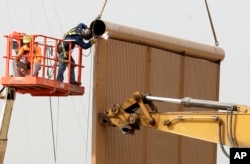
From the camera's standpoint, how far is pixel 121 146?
1761 cm

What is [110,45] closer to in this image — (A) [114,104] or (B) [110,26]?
(B) [110,26]

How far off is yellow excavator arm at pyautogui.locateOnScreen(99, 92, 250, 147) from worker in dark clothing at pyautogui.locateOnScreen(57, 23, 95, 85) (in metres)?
1.58

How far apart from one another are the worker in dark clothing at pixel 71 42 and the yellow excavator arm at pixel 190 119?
158 centimetres

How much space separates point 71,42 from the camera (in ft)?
54.0

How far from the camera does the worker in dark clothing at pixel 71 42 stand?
16.4 m

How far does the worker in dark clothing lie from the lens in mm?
16375

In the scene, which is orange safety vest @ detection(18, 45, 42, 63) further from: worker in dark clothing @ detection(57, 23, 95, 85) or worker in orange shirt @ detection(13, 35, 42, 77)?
worker in dark clothing @ detection(57, 23, 95, 85)

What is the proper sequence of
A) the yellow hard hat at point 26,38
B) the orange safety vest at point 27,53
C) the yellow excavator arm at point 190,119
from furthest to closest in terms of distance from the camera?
the yellow hard hat at point 26,38
the orange safety vest at point 27,53
the yellow excavator arm at point 190,119

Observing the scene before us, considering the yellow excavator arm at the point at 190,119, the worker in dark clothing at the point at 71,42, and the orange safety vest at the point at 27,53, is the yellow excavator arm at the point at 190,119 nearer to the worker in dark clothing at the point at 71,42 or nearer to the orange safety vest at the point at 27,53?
the worker in dark clothing at the point at 71,42

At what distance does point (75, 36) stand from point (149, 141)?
3944 mm

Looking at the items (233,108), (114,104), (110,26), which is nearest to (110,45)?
(110,26)

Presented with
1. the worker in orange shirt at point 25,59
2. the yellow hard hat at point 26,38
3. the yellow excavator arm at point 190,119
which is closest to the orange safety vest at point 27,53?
the worker in orange shirt at point 25,59

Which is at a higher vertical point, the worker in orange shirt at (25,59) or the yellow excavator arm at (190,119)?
the worker in orange shirt at (25,59)

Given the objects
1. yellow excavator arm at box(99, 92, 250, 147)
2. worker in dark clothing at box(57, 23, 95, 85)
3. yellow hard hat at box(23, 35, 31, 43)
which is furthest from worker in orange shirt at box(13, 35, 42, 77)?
yellow excavator arm at box(99, 92, 250, 147)
